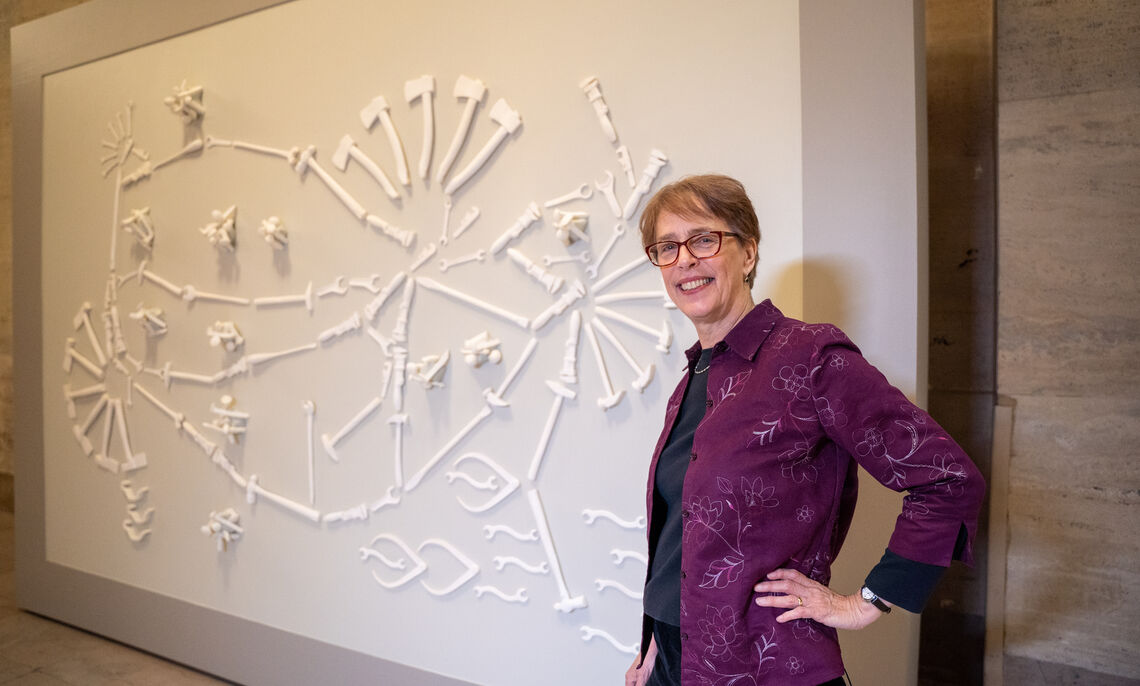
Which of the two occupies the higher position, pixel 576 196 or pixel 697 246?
pixel 576 196

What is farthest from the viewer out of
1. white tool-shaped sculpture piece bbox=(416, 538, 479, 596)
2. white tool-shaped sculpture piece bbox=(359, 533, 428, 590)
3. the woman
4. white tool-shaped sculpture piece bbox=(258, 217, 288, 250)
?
white tool-shaped sculpture piece bbox=(258, 217, 288, 250)

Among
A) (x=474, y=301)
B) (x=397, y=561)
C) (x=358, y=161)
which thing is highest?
(x=358, y=161)

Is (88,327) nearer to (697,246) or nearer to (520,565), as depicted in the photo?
(520,565)

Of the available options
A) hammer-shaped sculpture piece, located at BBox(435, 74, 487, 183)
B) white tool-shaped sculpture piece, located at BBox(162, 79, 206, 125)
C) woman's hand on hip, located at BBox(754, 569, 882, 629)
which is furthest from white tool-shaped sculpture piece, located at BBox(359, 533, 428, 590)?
white tool-shaped sculpture piece, located at BBox(162, 79, 206, 125)

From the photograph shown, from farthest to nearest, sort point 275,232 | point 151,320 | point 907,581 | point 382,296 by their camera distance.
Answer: point 151,320
point 275,232
point 382,296
point 907,581

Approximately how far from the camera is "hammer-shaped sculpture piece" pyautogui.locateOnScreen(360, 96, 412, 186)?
7.83 ft

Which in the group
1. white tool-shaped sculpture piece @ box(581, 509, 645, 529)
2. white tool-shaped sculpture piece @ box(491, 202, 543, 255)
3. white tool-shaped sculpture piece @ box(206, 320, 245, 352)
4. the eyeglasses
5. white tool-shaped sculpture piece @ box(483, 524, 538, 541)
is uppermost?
white tool-shaped sculpture piece @ box(491, 202, 543, 255)

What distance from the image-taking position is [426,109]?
7.66 feet

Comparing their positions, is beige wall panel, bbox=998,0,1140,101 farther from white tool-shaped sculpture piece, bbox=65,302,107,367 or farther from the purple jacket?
white tool-shaped sculpture piece, bbox=65,302,107,367

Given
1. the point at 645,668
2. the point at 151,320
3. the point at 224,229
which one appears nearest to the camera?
the point at 645,668

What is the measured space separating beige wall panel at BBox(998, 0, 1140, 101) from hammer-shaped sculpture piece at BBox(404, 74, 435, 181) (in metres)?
1.71

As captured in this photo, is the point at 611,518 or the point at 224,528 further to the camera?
the point at 224,528

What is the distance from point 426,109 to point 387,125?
0.16m

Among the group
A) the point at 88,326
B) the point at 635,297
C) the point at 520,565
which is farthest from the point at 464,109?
the point at 88,326
